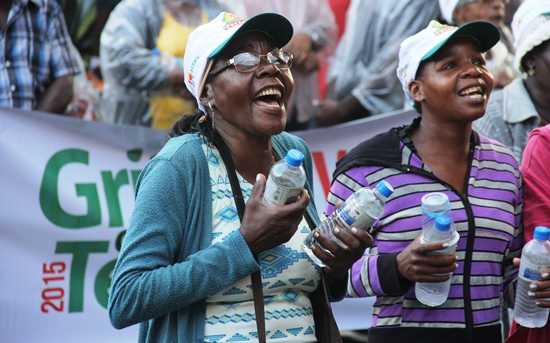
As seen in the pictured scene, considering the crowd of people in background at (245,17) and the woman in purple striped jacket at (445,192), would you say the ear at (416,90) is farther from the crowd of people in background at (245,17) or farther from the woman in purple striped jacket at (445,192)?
the crowd of people in background at (245,17)

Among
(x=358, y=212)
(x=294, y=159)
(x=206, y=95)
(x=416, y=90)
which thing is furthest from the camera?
(x=416, y=90)

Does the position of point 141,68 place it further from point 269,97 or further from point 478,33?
point 269,97

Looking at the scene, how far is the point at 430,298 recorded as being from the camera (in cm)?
317

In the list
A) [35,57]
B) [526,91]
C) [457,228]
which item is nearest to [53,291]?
[35,57]

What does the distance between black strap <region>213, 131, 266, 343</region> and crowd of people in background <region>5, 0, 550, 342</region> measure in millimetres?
45

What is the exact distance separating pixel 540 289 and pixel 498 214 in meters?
0.36

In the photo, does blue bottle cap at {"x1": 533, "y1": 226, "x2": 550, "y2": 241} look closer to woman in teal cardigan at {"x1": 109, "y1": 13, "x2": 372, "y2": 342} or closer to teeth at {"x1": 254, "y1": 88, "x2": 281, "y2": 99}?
woman in teal cardigan at {"x1": 109, "y1": 13, "x2": 372, "y2": 342}

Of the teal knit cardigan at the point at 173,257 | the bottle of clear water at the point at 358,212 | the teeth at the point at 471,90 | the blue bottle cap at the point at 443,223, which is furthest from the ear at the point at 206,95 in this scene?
the teeth at the point at 471,90

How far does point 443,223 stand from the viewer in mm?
2877

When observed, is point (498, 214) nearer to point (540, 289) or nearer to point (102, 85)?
point (540, 289)

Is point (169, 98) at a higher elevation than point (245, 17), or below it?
below

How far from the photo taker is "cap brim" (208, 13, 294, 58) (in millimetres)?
2689

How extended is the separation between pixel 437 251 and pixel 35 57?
3.43m

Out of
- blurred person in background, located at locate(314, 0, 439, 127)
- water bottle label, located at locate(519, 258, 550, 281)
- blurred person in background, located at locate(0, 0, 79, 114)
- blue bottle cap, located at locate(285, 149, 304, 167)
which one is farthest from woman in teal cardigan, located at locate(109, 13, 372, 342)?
blurred person in background, located at locate(314, 0, 439, 127)
